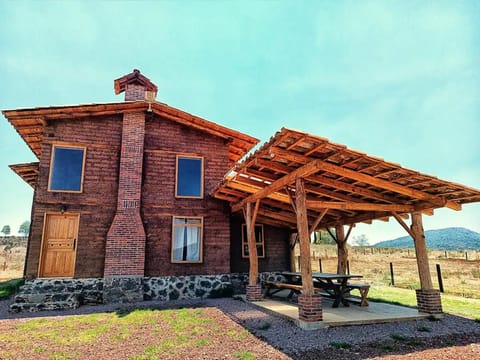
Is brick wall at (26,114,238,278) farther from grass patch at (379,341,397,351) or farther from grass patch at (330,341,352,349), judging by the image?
grass patch at (379,341,397,351)

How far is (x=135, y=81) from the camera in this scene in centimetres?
1141

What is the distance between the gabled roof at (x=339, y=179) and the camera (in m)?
5.34

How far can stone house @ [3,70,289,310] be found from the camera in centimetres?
894

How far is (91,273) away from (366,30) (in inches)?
450

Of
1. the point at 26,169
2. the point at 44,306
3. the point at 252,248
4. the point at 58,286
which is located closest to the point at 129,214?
the point at 58,286

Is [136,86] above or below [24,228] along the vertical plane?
below

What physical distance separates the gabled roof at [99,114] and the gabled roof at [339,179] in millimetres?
2934

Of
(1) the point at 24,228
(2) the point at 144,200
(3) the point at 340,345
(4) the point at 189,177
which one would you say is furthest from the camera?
(1) the point at 24,228

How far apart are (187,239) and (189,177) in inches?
85.3

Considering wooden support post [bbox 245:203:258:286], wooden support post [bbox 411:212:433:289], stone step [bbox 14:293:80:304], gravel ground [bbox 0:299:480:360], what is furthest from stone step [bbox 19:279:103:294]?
wooden support post [bbox 411:212:433:289]

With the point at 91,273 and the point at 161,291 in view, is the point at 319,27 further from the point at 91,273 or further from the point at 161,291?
the point at 91,273

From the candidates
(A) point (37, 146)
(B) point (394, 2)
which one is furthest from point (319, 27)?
(A) point (37, 146)

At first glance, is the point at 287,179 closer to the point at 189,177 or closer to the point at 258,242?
the point at 189,177

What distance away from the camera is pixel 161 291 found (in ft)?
30.8
